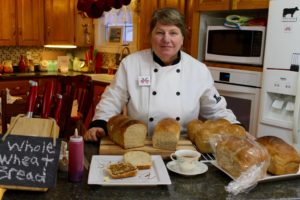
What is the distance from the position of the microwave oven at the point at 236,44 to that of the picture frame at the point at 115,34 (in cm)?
207

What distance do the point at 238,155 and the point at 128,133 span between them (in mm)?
487

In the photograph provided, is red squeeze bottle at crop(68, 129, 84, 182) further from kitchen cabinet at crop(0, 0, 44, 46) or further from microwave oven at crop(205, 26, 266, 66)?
kitchen cabinet at crop(0, 0, 44, 46)

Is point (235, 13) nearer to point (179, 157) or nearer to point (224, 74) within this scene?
point (224, 74)

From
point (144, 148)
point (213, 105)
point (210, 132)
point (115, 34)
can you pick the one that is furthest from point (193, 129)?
point (115, 34)

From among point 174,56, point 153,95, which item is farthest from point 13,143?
point 174,56

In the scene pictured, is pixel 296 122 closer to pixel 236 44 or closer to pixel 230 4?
pixel 236 44

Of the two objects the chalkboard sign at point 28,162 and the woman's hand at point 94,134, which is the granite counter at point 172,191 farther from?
the woman's hand at point 94,134

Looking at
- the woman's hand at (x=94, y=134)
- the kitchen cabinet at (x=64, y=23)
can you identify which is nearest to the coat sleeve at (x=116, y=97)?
the woman's hand at (x=94, y=134)

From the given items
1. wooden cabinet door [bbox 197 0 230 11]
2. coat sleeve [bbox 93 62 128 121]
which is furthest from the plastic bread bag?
wooden cabinet door [bbox 197 0 230 11]

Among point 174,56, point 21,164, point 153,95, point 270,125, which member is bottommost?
point 270,125

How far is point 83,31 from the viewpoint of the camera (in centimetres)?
538

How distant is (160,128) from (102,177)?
440 mm

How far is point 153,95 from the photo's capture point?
1955mm

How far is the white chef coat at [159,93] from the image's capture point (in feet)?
6.42
